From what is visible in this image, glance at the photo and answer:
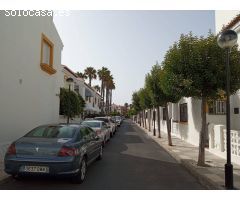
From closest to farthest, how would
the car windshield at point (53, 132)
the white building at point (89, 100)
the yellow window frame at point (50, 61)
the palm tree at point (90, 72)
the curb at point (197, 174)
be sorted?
the curb at point (197, 174)
the car windshield at point (53, 132)
the yellow window frame at point (50, 61)
the white building at point (89, 100)
the palm tree at point (90, 72)

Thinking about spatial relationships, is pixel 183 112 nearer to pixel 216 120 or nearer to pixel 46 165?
pixel 216 120

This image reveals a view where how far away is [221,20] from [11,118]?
13.9m

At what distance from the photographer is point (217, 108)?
43.8 feet

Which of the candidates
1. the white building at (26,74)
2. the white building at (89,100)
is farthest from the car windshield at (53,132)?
the white building at (89,100)

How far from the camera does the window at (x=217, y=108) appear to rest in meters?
12.9

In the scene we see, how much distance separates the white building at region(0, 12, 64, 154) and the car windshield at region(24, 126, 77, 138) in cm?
364

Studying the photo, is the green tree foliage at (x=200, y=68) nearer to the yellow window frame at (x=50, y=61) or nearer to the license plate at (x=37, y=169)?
the license plate at (x=37, y=169)

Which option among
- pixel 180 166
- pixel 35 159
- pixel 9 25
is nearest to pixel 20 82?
pixel 9 25

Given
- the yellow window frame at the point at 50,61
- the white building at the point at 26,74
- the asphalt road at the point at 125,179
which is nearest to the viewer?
the asphalt road at the point at 125,179

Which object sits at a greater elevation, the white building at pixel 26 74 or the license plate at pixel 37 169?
the white building at pixel 26 74

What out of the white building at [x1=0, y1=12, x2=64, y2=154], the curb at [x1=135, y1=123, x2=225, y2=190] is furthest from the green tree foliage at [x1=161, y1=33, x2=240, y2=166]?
the white building at [x1=0, y1=12, x2=64, y2=154]

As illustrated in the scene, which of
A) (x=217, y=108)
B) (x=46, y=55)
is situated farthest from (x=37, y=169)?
(x=46, y=55)

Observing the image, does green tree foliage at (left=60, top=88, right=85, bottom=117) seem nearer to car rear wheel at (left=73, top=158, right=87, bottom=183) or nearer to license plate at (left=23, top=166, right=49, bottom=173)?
car rear wheel at (left=73, top=158, right=87, bottom=183)

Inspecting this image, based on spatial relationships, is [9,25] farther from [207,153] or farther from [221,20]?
[221,20]
